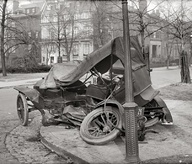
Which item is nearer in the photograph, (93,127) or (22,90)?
(93,127)

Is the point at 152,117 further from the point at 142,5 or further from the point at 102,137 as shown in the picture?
the point at 142,5

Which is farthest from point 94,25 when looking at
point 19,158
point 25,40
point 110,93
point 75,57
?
point 75,57

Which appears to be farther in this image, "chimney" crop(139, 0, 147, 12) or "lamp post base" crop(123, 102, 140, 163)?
"chimney" crop(139, 0, 147, 12)

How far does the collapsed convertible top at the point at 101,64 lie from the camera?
6105 mm

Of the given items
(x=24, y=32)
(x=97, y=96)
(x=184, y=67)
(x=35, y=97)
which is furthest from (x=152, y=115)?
(x=24, y=32)

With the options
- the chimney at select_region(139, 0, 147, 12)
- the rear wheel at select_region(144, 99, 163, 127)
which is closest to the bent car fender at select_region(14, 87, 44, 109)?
the rear wheel at select_region(144, 99, 163, 127)

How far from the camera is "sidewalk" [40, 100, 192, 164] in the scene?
4.63m

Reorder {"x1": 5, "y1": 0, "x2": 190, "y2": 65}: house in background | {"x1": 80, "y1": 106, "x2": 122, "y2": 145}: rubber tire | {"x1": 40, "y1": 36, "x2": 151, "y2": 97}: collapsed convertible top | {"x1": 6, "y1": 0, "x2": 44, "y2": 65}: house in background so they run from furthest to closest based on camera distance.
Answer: {"x1": 6, "y1": 0, "x2": 44, "y2": 65}: house in background, {"x1": 5, "y1": 0, "x2": 190, "y2": 65}: house in background, {"x1": 40, "y1": 36, "x2": 151, "y2": 97}: collapsed convertible top, {"x1": 80, "y1": 106, "x2": 122, "y2": 145}: rubber tire

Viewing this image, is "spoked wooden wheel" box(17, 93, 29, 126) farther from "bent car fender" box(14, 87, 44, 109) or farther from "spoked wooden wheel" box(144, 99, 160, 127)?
"spoked wooden wheel" box(144, 99, 160, 127)

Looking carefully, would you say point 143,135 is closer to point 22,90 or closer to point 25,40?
point 22,90

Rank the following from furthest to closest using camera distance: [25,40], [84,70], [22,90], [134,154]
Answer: [25,40] → [22,90] → [84,70] → [134,154]

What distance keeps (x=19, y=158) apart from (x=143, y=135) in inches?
93.2

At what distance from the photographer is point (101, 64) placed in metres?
6.89

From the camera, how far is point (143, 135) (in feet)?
18.4
